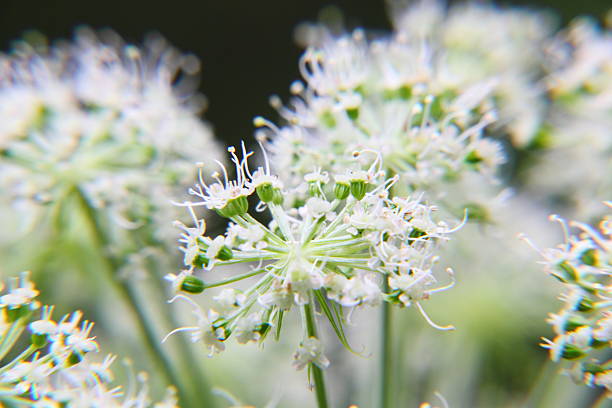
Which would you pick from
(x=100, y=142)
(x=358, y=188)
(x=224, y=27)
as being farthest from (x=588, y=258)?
(x=224, y=27)

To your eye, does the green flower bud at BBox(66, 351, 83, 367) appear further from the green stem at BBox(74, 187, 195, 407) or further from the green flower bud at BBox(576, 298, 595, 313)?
the green flower bud at BBox(576, 298, 595, 313)

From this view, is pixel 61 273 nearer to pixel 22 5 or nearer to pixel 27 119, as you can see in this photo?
pixel 27 119

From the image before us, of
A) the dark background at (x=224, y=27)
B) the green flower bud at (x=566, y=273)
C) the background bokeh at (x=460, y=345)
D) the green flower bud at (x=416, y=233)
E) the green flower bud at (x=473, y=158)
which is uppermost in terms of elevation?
the dark background at (x=224, y=27)

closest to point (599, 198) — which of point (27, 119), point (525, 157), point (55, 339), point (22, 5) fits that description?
point (525, 157)

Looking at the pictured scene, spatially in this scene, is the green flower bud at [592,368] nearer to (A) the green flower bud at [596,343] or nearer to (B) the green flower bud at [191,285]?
(A) the green flower bud at [596,343]

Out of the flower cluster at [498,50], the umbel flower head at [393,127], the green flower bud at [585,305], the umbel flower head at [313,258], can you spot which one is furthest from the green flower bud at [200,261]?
the flower cluster at [498,50]

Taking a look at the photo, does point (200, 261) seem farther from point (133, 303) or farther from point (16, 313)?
point (133, 303)
